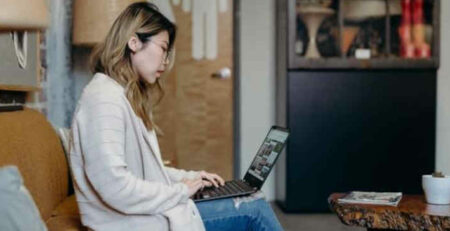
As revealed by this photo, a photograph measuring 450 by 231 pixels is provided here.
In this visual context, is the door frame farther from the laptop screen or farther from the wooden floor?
the laptop screen

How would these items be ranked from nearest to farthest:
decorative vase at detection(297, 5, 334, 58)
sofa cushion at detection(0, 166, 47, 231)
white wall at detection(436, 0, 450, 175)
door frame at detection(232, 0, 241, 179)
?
sofa cushion at detection(0, 166, 47, 231) → decorative vase at detection(297, 5, 334, 58) → door frame at detection(232, 0, 241, 179) → white wall at detection(436, 0, 450, 175)

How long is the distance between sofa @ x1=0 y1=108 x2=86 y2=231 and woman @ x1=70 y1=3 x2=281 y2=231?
0.55 ft

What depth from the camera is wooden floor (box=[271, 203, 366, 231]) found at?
138 inches

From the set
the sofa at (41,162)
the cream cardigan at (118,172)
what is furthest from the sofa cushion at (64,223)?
the cream cardigan at (118,172)

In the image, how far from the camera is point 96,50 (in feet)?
5.84

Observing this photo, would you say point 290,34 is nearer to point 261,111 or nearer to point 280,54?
point 280,54

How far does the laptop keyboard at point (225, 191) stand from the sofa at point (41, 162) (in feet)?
1.14

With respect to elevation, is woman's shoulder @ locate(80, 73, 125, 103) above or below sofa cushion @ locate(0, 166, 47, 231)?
above

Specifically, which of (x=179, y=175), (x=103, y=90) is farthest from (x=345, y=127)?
(x=103, y=90)

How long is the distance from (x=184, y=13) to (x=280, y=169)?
1152 millimetres

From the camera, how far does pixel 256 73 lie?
169 inches

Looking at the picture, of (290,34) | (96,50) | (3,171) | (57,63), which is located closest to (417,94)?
(290,34)

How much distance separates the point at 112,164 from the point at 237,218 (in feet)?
1.35

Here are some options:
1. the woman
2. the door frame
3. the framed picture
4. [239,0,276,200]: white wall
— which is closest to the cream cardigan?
the woman
